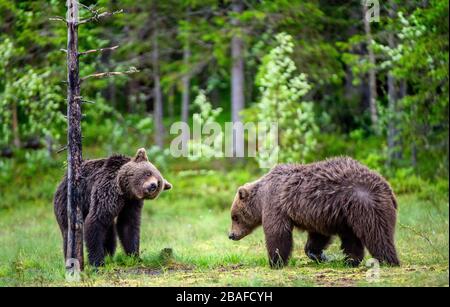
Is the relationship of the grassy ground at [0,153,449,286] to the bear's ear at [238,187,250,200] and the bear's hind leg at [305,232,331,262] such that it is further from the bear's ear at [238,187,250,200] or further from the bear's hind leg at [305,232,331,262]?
the bear's ear at [238,187,250,200]

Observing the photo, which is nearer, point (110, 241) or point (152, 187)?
point (152, 187)

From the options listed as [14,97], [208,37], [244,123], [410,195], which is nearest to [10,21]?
[14,97]

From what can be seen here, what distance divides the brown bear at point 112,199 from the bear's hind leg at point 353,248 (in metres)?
2.67

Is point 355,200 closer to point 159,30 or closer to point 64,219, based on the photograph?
point 64,219

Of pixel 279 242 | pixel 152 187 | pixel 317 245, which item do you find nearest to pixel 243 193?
pixel 279 242

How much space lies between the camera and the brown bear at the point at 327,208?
31.1 ft

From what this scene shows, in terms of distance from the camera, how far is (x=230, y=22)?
21000 millimetres

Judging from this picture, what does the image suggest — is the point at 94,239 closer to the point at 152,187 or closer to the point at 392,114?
the point at 152,187

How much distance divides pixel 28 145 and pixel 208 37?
8.80 metres

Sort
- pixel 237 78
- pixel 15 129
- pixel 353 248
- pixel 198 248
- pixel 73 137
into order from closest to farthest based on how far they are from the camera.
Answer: pixel 73 137
pixel 353 248
pixel 198 248
pixel 237 78
pixel 15 129

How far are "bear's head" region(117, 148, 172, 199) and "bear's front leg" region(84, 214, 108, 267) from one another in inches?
22.5

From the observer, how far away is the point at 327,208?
979cm

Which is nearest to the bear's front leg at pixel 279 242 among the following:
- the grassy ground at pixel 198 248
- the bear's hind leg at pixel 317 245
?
the grassy ground at pixel 198 248

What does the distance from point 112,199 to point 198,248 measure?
2744 mm
